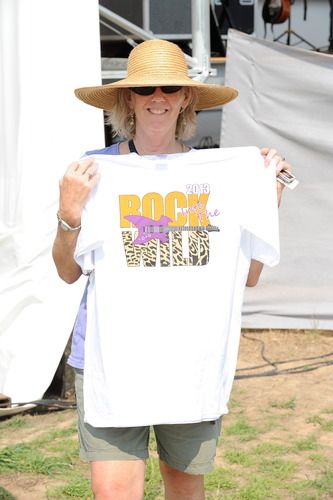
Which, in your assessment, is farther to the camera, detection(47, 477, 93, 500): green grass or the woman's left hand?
detection(47, 477, 93, 500): green grass

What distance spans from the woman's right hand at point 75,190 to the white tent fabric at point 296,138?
3.84 metres

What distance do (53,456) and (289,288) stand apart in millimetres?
2525

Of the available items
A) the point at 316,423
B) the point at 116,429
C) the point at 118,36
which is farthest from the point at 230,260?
the point at 118,36

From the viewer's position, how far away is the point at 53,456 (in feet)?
14.3

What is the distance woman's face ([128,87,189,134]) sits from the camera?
2668mm

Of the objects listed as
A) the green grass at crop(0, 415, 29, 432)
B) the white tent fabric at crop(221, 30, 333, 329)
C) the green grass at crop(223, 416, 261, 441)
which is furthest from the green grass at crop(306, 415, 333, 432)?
the white tent fabric at crop(221, 30, 333, 329)

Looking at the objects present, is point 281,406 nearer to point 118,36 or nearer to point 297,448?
point 297,448

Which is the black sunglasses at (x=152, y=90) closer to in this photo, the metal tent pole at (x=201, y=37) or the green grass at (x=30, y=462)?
the green grass at (x=30, y=462)

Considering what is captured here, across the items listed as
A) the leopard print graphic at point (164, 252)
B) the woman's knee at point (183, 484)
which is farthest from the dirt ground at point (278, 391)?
the leopard print graphic at point (164, 252)

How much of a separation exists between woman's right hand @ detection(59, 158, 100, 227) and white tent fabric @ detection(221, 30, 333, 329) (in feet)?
12.6

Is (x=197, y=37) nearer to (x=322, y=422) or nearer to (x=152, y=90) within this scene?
(x=322, y=422)

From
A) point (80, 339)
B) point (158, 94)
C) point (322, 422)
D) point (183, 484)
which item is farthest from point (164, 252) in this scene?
point (322, 422)

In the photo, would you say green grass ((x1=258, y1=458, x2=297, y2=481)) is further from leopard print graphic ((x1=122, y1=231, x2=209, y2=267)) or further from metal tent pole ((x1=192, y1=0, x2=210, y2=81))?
metal tent pole ((x1=192, y1=0, x2=210, y2=81))

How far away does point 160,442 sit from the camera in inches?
107
